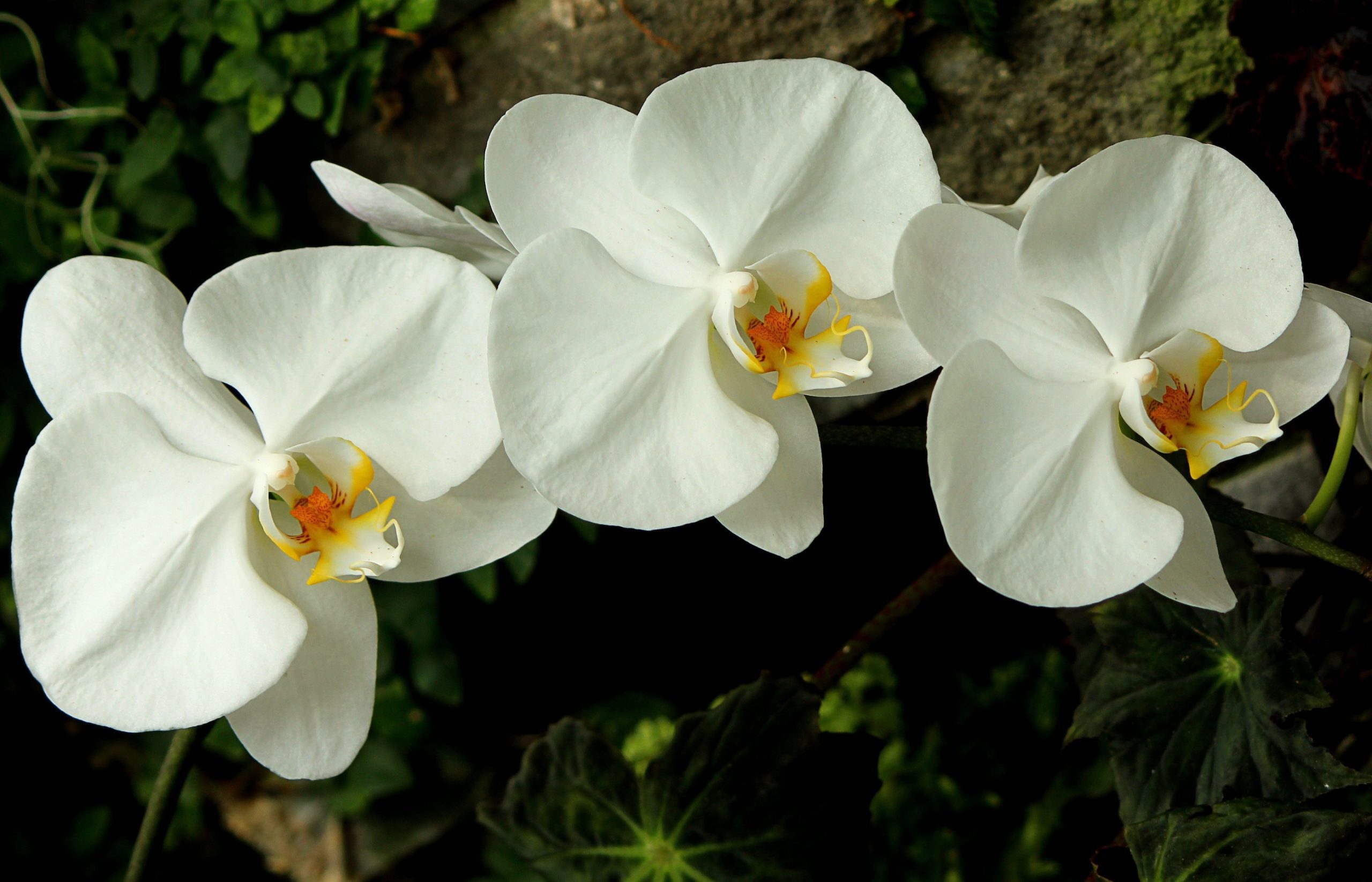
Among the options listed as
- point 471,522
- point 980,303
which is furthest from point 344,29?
point 980,303

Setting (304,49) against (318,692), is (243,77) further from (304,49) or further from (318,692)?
(318,692)

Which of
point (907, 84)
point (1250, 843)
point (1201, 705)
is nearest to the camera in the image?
point (1250, 843)

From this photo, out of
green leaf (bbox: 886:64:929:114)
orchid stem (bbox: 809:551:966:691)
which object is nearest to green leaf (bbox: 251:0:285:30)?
green leaf (bbox: 886:64:929:114)

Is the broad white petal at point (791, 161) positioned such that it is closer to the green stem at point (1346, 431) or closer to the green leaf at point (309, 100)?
the green stem at point (1346, 431)

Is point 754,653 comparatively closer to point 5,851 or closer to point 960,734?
point 960,734

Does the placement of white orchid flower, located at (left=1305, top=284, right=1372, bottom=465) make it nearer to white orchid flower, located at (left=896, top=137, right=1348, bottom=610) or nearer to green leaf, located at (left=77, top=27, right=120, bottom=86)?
white orchid flower, located at (left=896, top=137, right=1348, bottom=610)
